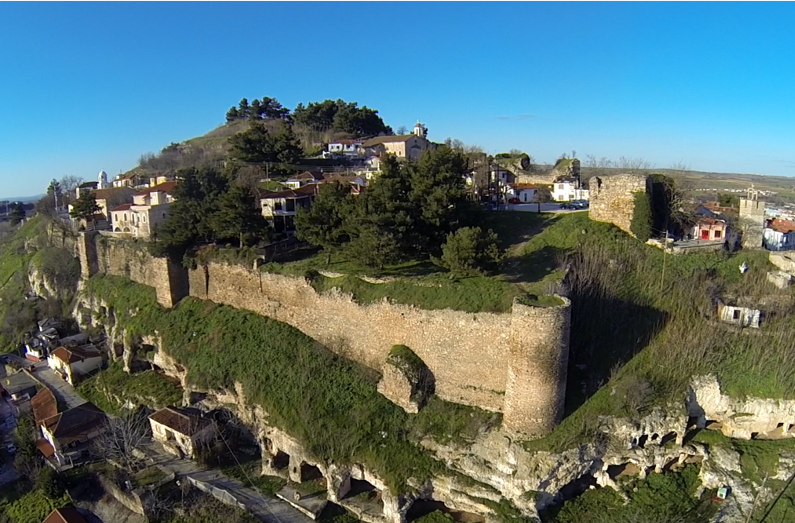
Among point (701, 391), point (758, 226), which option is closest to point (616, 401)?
point (701, 391)

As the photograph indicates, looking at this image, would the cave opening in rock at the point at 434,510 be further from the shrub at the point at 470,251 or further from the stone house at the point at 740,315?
the stone house at the point at 740,315

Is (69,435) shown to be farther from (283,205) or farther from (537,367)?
(537,367)

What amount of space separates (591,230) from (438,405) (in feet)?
37.6

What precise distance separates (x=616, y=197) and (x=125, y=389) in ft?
90.1

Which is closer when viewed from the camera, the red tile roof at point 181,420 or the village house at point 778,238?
the red tile roof at point 181,420

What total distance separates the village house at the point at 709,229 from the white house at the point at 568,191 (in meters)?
11.0

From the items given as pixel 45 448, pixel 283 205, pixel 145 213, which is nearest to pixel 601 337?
pixel 283 205

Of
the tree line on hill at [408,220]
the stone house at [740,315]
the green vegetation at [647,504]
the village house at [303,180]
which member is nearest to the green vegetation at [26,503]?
the tree line on hill at [408,220]

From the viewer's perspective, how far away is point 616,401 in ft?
58.6

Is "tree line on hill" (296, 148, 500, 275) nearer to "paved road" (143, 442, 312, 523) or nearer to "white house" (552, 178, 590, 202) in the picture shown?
"paved road" (143, 442, 312, 523)

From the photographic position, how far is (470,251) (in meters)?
20.3

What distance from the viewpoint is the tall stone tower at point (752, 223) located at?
2422cm

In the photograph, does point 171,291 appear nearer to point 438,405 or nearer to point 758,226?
point 438,405

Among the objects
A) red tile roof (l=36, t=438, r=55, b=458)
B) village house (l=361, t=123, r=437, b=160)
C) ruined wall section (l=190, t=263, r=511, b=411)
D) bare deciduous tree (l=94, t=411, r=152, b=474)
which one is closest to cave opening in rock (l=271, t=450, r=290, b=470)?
ruined wall section (l=190, t=263, r=511, b=411)
